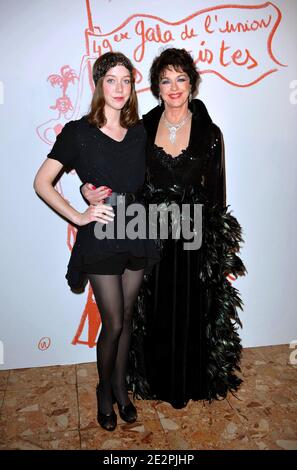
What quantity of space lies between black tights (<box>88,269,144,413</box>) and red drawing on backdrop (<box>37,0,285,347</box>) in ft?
2.32

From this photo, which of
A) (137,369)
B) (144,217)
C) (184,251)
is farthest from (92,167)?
(137,369)

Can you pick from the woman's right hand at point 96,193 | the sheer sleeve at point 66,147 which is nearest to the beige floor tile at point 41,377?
the woman's right hand at point 96,193

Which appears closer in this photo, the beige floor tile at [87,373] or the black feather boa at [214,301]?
the black feather boa at [214,301]

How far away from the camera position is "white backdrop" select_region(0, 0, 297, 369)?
239 centimetres

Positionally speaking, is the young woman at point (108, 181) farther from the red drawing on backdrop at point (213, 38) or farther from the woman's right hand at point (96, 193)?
the red drawing on backdrop at point (213, 38)

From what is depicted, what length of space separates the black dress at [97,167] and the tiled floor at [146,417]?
30.7 inches

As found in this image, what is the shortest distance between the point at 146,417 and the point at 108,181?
1249 millimetres

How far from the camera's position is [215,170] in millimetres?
2221

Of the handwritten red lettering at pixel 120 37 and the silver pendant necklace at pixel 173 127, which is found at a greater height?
the handwritten red lettering at pixel 120 37

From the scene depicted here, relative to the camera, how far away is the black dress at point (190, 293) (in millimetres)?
2150
